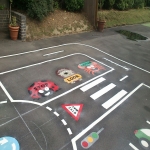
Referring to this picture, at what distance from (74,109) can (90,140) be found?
123cm

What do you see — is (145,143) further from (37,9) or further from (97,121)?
(37,9)

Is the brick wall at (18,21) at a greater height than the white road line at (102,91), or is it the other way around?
the brick wall at (18,21)

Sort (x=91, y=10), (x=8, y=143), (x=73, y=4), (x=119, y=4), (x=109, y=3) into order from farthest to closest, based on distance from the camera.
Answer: (x=119, y=4) → (x=109, y=3) → (x=91, y=10) → (x=73, y=4) → (x=8, y=143)

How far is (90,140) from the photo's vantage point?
421 cm

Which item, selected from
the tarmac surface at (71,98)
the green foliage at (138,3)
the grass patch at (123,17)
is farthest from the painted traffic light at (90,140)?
the green foliage at (138,3)

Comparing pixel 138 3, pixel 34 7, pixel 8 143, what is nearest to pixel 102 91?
pixel 8 143

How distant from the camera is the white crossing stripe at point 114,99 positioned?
5601 mm

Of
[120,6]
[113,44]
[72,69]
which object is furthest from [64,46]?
[120,6]

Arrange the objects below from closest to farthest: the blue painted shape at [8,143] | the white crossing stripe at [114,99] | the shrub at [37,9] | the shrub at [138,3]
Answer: the blue painted shape at [8,143], the white crossing stripe at [114,99], the shrub at [37,9], the shrub at [138,3]

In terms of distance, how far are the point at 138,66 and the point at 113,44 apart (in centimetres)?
377

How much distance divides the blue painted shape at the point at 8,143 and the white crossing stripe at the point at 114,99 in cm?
308

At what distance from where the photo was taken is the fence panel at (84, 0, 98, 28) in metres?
14.6

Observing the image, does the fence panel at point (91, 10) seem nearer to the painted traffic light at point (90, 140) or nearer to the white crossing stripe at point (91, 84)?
the white crossing stripe at point (91, 84)

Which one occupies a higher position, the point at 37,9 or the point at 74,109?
the point at 37,9
